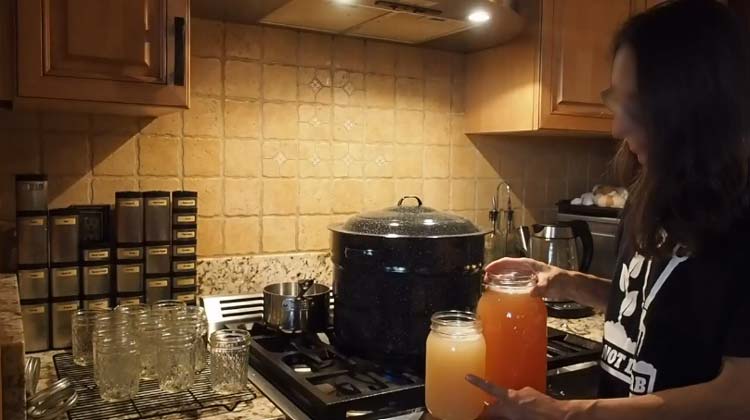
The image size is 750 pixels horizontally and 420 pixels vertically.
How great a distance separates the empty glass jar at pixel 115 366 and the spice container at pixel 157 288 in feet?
1.06

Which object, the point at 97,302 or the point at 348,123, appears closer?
the point at 97,302

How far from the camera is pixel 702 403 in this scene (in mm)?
833

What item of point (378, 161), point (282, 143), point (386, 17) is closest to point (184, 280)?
point (282, 143)

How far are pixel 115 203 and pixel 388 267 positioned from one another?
668 millimetres

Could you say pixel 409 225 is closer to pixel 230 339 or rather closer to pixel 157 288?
pixel 230 339

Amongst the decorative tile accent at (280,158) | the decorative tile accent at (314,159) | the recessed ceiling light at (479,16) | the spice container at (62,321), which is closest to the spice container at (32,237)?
the spice container at (62,321)

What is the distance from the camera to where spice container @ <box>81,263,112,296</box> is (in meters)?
1.39

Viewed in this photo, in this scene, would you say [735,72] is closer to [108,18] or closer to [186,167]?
[108,18]

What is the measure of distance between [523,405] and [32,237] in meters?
1.05

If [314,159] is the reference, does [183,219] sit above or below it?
below

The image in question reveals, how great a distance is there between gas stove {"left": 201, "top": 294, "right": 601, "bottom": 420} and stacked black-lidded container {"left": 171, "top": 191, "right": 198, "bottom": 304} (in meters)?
0.10

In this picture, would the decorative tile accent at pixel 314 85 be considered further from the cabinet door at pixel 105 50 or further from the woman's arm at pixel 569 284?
the woman's arm at pixel 569 284

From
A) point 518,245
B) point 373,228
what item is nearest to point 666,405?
point 373,228

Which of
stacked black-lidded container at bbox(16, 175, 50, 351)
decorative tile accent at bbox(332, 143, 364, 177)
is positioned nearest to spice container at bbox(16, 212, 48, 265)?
stacked black-lidded container at bbox(16, 175, 50, 351)
